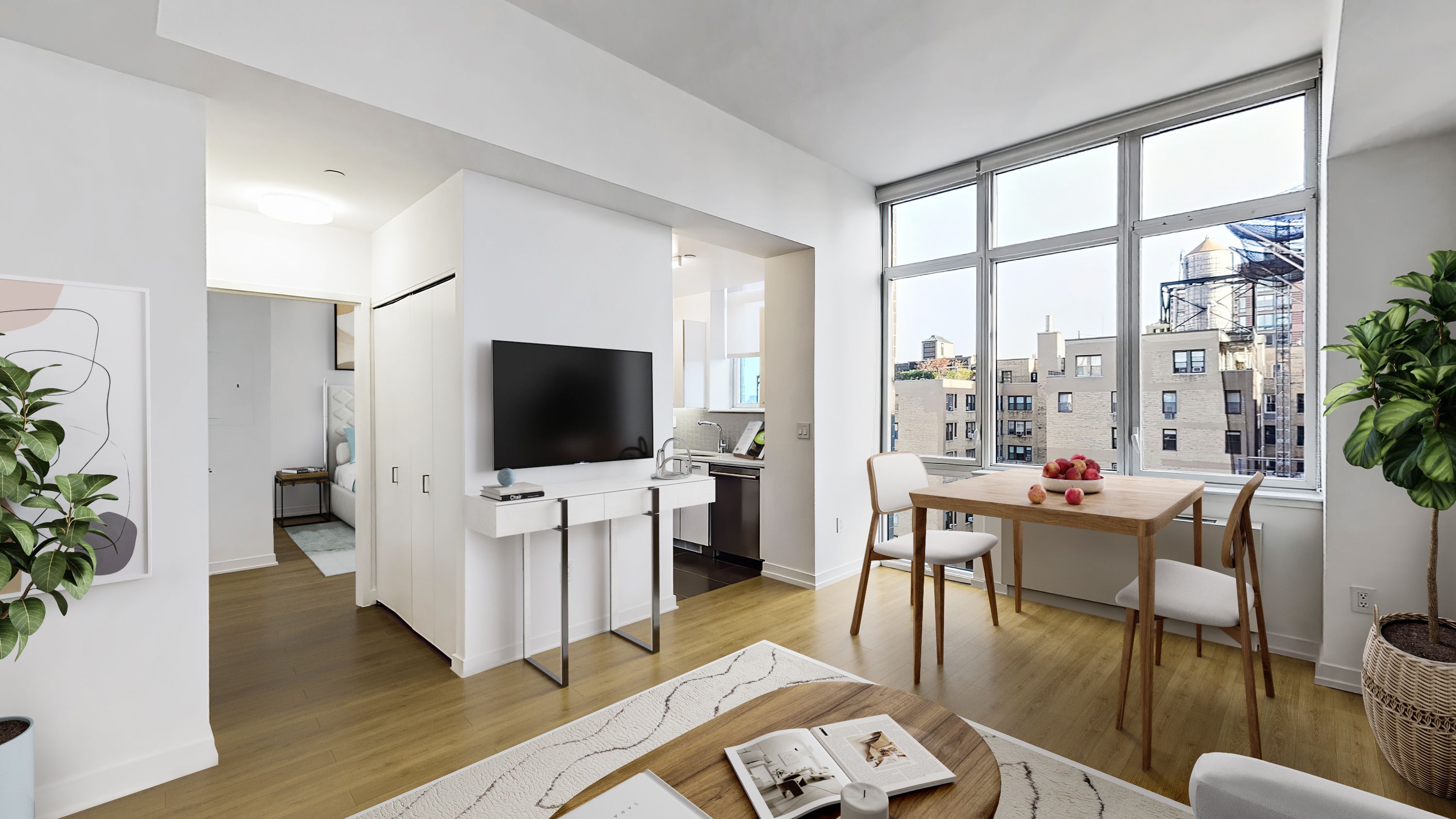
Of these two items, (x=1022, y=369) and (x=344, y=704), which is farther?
(x=1022, y=369)

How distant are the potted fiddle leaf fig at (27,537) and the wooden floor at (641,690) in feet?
1.25

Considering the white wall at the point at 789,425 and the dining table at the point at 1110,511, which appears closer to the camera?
the dining table at the point at 1110,511

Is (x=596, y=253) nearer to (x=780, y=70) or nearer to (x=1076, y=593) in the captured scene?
(x=780, y=70)

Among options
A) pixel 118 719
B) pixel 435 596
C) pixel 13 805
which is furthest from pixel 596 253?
pixel 13 805

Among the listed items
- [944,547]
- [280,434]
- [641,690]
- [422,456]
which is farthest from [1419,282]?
[280,434]

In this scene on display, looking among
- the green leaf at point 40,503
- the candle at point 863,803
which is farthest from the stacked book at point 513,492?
the candle at point 863,803

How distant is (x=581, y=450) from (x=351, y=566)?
288 cm

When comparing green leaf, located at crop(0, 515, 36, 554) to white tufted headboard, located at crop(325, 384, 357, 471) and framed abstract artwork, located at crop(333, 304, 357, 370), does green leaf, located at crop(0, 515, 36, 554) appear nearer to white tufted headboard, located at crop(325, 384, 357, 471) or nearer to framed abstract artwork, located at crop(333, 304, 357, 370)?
framed abstract artwork, located at crop(333, 304, 357, 370)

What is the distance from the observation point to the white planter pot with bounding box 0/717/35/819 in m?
1.70

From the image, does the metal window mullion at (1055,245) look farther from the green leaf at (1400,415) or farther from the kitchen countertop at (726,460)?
the kitchen countertop at (726,460)

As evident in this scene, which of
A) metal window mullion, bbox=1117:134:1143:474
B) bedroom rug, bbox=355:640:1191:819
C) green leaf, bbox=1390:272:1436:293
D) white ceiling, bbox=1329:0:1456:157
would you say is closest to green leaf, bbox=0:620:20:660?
bedroom rug, bbox=355:640:1191:819

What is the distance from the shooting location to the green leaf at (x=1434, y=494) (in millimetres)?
2053

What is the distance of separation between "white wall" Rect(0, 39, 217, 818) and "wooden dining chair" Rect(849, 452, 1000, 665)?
113 inches

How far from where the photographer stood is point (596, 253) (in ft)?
11.4
